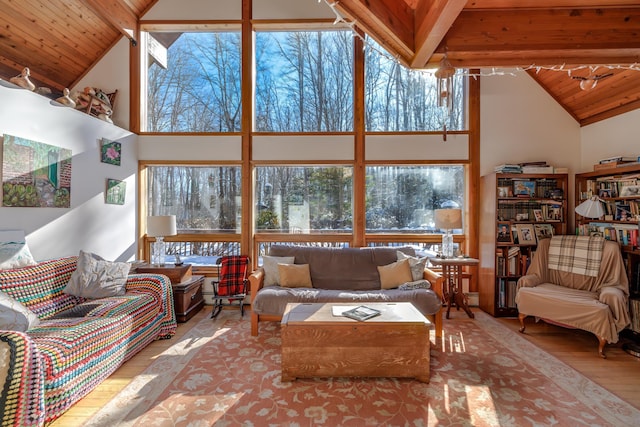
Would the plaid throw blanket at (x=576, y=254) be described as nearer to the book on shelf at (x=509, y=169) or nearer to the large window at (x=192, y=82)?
the book on shelf at (x=509, y=169)

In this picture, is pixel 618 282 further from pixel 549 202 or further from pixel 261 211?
pixel 261 211

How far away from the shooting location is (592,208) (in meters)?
3.38

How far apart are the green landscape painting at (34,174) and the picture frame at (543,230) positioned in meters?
5.50

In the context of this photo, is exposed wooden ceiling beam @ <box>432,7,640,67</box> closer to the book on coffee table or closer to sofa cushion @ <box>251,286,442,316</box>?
the book on coffee table

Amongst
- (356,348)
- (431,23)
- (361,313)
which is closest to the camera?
(431,23)

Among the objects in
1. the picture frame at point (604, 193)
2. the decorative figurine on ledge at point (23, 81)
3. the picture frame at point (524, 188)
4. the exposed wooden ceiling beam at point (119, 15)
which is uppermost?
the exposed wooden ceiling beam at point (119, 15)

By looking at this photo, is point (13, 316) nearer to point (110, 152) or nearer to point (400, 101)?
point (110, 152)

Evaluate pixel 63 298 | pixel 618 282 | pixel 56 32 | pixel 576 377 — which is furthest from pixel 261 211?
pixel 618 282

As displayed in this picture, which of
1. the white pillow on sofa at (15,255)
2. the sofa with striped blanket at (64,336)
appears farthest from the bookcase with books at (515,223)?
the white pillow on sofa at (15,255)

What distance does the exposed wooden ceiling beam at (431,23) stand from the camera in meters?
1.31

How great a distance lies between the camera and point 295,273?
3578 mm

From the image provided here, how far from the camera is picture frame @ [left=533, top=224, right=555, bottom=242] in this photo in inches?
152

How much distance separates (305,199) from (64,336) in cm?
299

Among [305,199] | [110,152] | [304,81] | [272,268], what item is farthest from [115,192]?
[304,81]
